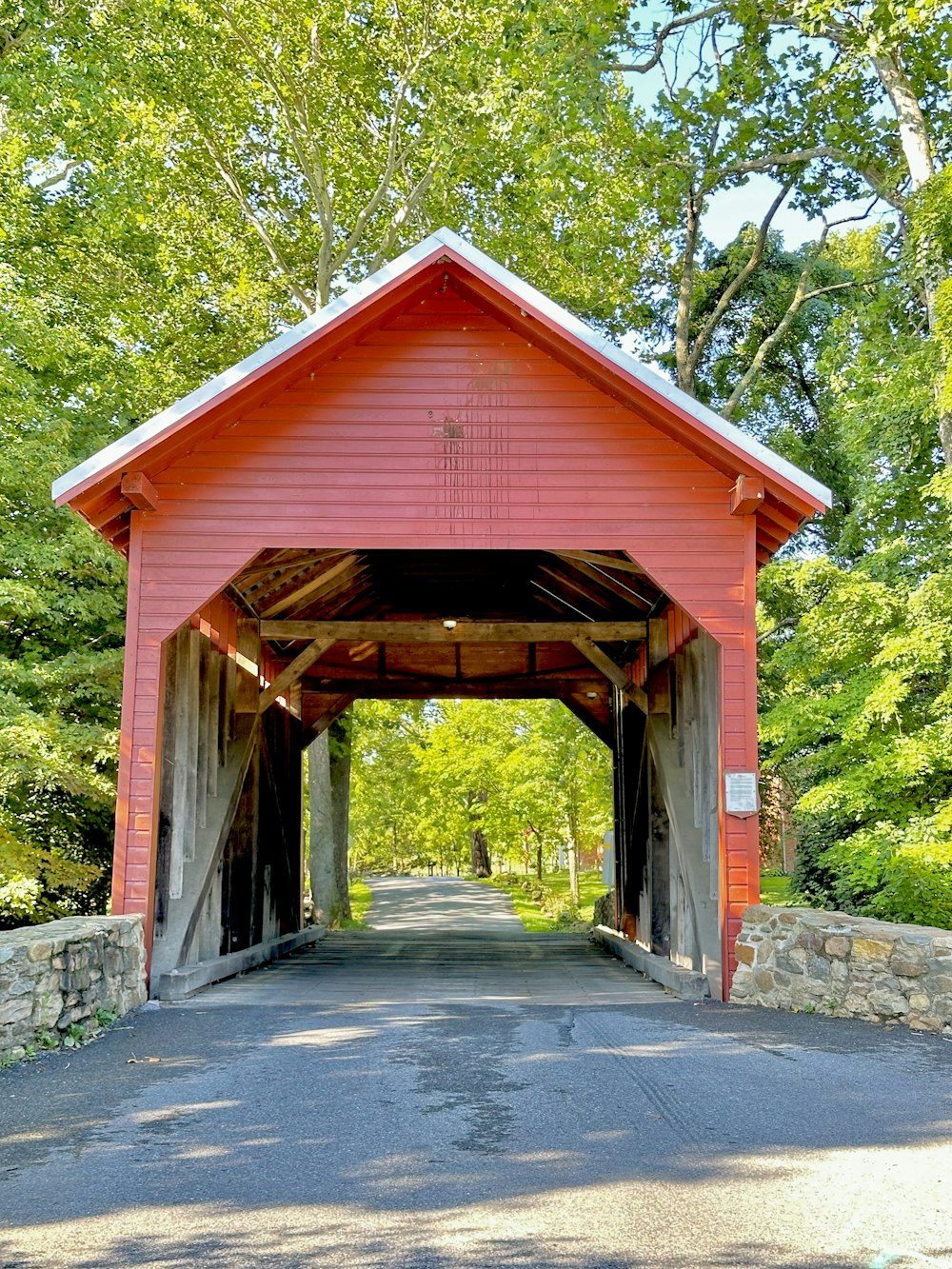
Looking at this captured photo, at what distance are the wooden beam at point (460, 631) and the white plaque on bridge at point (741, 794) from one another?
366 cm

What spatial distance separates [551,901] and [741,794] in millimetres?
19217

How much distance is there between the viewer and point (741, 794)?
8.66m

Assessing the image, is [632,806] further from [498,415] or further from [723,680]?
[498,415]

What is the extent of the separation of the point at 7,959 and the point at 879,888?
9784mm

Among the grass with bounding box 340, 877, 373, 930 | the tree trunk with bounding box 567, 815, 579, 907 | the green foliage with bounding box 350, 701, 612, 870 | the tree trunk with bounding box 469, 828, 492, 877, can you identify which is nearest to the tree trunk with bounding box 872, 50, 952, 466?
the green foliage with bounding box 350, 701, 612, 870

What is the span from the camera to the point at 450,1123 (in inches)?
183

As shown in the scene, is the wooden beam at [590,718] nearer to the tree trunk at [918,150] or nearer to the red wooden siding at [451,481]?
the tree trunk at [918,150]

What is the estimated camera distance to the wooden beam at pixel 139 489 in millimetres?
8594

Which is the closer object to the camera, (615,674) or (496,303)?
(496,303)

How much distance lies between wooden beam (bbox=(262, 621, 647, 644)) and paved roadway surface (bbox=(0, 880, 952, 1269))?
16.5 ft

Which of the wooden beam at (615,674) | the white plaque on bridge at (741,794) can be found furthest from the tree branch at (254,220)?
the white plaque on bridge at (741,794)

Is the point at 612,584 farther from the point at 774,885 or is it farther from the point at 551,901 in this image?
the point at 551,901

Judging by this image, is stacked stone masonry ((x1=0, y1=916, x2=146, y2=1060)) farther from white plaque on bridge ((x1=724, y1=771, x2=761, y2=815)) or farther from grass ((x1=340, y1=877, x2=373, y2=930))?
grass ((x1=340, y1=877, x2=373, y2=930))

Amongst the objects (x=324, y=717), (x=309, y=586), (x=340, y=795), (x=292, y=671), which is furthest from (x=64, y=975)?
(x=340, y=795)
